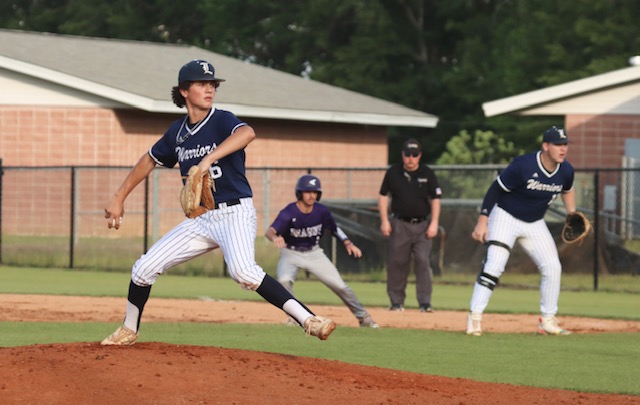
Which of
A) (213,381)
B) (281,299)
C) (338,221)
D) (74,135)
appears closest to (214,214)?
(281,299)

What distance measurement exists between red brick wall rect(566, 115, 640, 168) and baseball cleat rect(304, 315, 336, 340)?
70.3ft

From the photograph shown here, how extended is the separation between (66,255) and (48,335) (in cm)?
1326

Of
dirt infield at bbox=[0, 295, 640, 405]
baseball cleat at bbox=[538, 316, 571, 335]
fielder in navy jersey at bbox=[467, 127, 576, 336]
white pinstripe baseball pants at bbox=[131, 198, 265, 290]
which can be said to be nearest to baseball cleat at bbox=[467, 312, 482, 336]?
fielder in navy jersey at bbox=[467, 127, 576, 336]

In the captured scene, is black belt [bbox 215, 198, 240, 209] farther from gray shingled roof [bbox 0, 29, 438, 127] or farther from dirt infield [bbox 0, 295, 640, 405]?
gray shingled roof [bbox 0, 29, 438, 127]

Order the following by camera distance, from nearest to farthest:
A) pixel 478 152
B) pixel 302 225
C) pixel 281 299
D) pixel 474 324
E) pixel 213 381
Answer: pixel 213 381 < pixel 281 299 < pixel 474 324 < pixel 302 225 < pixel 478 152

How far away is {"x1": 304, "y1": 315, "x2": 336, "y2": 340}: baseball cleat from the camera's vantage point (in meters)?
8.30

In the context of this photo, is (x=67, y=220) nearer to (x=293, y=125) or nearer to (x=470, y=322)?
(x=293, y=125)

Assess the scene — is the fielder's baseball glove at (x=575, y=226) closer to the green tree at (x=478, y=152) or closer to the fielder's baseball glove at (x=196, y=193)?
the fielder's baseball glove at (x=196, y=193)

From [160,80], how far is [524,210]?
19.9 m

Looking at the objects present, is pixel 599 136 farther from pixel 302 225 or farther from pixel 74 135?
pixel 302 225

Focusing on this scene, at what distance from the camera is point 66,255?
25156 millimetres

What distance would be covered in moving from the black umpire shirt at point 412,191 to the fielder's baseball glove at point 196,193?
25.4 feet

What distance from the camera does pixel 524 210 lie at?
12.5 metres

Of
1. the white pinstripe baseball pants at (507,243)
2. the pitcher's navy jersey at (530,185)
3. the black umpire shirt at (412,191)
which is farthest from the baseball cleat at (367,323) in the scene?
the black umpire shirt at (412,191)
